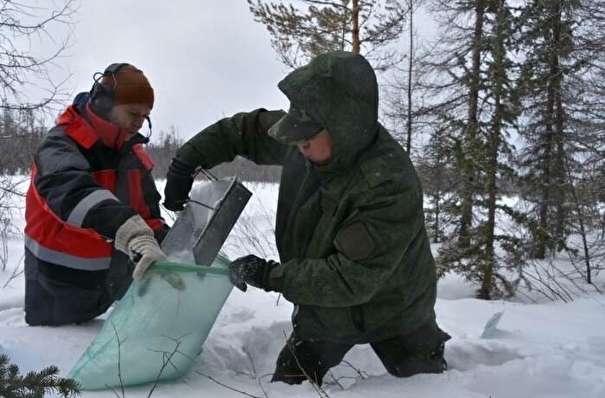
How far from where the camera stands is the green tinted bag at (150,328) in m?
1.93

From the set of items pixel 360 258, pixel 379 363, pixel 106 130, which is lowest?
pixel 379 363

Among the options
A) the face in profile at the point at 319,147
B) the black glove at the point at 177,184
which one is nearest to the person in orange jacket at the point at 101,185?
the black glove at the point at 177,184

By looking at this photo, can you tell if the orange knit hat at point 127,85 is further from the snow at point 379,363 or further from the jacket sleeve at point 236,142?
the snow at point 379,363

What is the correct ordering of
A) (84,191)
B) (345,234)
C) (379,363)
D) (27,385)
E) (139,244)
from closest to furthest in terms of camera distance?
1. (27,385)
2. (139,244)
3. (345,234)
4. (84,191)
5. (379,363)

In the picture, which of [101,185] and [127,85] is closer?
[101,185]

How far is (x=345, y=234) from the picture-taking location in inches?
80.3

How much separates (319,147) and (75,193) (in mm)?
1086

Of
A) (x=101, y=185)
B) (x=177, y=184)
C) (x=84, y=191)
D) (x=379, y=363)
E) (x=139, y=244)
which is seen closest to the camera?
(x=139, y=244)

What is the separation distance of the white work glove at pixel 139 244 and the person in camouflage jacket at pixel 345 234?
0.37 m

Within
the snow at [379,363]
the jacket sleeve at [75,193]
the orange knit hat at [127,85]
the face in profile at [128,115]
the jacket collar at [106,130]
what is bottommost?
the snow at [379,363]

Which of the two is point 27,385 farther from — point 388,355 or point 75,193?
point 388,355

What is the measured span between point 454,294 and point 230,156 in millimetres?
7875

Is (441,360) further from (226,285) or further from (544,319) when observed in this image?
(544,319)

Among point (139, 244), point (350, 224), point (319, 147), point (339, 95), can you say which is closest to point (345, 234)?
point (350, 224)
